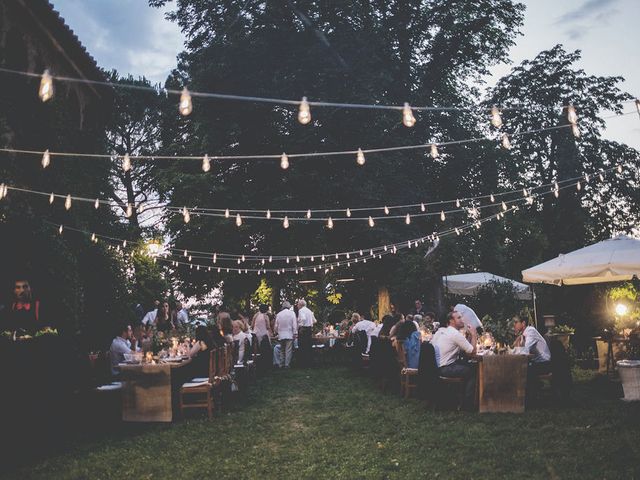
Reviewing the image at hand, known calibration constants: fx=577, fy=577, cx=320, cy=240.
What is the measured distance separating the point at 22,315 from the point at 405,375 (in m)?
5.73

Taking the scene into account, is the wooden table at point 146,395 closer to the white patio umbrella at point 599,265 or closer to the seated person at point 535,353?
the seated person at point 535,353

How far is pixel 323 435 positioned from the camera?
252 inches

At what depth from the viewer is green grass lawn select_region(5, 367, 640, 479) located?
16.1 ft

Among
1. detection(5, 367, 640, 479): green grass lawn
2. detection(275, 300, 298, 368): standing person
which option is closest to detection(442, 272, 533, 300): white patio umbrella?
detection(275, 300, 298, 368): standing person

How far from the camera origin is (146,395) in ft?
23.7

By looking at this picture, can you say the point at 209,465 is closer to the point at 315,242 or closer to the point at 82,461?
the point at 82,461

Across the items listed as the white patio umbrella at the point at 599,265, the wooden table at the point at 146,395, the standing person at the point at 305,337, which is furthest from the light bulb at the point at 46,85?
the standing person at the point at 305,337

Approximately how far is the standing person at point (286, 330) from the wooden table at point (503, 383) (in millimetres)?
7286

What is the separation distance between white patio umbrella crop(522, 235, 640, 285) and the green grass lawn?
251cm

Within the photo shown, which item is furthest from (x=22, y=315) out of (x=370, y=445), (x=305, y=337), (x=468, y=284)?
(x=468, y=284)

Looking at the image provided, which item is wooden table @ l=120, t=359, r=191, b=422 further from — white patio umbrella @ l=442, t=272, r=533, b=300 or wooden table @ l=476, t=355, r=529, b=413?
white patio umbrella @ l=442, t=272, r=533, b=300

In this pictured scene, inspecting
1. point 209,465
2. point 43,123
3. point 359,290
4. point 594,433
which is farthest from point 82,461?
point 359,290

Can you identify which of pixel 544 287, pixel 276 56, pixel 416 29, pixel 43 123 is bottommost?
pixel 544 287

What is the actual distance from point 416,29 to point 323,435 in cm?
1637
